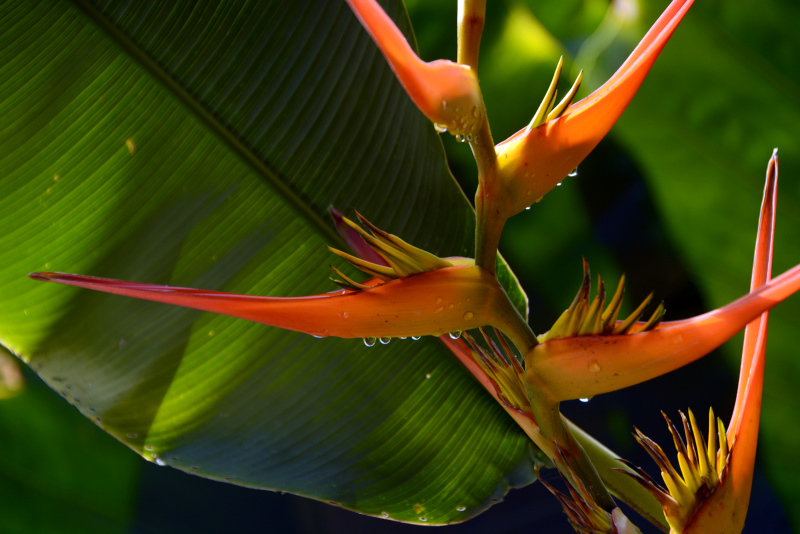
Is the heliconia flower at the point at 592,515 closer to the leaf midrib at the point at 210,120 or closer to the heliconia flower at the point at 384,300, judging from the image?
the heliconia flower at the point at 384,300


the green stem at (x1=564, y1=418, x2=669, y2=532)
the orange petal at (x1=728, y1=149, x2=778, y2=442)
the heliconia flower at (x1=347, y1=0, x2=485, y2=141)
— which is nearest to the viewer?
the heliconia flower at (x1=347, y1=0, x2=485, y2=141)

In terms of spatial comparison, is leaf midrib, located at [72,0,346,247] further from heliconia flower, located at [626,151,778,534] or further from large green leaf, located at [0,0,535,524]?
heliconia flower, located at [626,151,778,534]

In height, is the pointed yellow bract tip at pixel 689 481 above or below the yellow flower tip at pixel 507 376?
below

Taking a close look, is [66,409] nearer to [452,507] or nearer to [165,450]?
[165,450]

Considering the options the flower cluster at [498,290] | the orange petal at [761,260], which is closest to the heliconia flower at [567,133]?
the flower cluster at [498,290]

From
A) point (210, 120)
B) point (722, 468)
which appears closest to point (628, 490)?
point (722, 468)

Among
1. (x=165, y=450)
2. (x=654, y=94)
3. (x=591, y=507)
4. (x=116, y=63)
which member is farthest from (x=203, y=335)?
(x=654, y=94)

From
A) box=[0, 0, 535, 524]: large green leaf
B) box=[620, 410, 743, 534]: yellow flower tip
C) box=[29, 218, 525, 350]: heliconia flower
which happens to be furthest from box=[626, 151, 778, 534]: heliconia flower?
box=[0, 0, 535, 524]: large green leaf

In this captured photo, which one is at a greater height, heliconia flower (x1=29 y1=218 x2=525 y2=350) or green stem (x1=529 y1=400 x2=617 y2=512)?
heliconia flower (x1=29 y1=218 x2=525 y2=350)

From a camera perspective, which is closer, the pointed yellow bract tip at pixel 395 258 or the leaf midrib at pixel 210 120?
the pointed yellow bract tip at pixel 395 258
